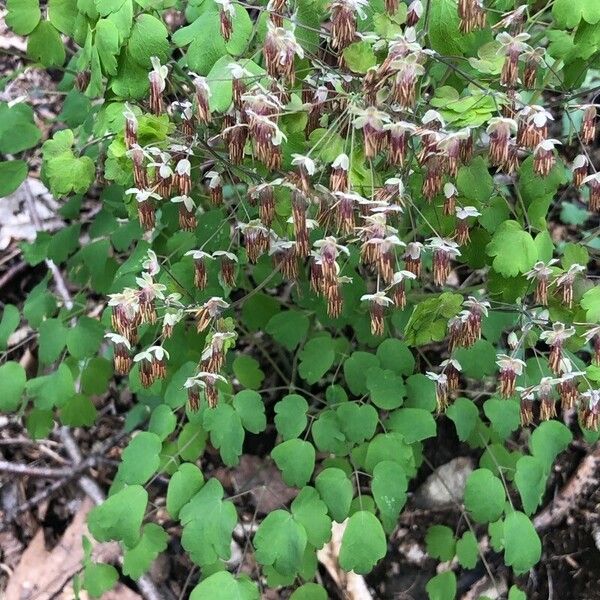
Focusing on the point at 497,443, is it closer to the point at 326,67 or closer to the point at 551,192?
the point at 551,192

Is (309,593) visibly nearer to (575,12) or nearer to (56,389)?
(56,389)

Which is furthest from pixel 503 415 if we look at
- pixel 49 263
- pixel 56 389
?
pixel 49 263

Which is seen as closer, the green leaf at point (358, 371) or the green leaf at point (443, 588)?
the green leaf at point (358, 371)

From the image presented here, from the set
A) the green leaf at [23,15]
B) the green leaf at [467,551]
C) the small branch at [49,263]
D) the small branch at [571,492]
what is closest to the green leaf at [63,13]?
the green leaf at [23,15]

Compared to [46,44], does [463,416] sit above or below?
below

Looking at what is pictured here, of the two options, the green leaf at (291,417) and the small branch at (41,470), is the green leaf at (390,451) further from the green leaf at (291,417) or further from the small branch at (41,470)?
the small branch at (41,470)

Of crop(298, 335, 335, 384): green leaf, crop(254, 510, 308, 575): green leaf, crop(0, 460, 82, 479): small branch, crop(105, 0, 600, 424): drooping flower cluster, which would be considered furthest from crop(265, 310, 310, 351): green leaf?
crop(0, 460, 82, 479): small branch

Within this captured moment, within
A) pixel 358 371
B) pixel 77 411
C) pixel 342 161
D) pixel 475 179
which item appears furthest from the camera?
pixel 77 411
